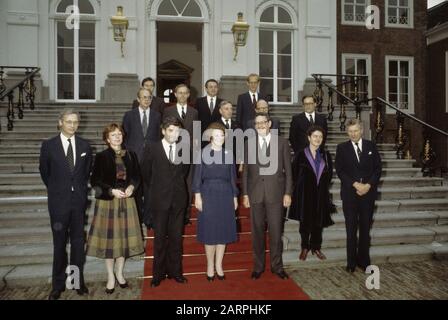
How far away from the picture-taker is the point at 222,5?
11.3 metres

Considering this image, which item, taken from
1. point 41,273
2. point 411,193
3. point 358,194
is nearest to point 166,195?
point 41,273

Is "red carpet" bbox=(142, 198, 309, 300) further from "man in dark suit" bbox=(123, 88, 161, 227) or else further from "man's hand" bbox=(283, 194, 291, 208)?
"man in dark suit" bbox=(123, 88, 161, 227)

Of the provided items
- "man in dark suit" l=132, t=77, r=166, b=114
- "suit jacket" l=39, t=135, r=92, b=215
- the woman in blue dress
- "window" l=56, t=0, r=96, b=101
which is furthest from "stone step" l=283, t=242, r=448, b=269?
"window" l=56, t=0, r=96, b=101

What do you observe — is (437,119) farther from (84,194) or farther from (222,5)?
(84,194)

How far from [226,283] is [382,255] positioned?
93.5 inches

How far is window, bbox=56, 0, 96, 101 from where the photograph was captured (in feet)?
36.1

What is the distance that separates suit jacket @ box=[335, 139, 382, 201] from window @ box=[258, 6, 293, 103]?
7.59 metres

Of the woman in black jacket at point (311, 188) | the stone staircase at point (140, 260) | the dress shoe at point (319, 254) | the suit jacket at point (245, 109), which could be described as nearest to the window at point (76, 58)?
the stone staircase at point (140, 260)

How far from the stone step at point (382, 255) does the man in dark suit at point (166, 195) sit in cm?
158

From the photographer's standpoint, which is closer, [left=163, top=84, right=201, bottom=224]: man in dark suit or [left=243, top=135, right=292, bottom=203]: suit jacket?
[left=243, top=135, right=292, bottom=203]: suit jacket

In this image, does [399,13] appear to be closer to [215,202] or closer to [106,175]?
[215,202]

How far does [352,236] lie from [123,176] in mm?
2953

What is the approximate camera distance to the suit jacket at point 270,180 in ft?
14.4

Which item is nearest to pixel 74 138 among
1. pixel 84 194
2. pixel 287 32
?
pixel 84 194
